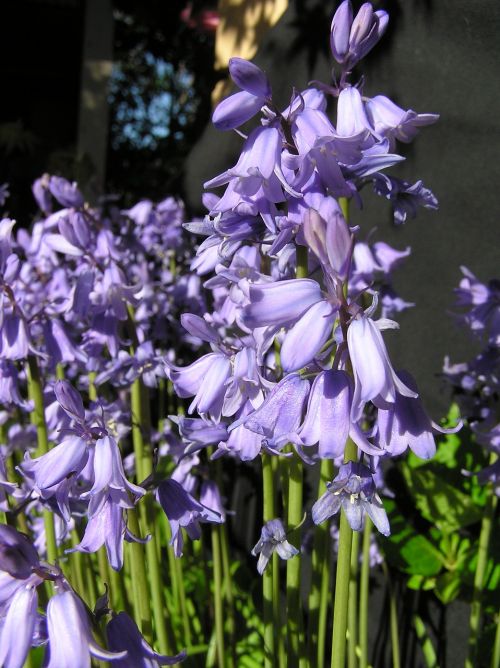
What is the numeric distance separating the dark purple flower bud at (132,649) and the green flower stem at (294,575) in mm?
307

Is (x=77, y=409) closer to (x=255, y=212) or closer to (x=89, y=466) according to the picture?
(x=89, y=466)

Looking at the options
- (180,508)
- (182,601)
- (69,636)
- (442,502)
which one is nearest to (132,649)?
(69,636)

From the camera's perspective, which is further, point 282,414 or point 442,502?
point 442,502

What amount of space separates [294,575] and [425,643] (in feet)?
3.80

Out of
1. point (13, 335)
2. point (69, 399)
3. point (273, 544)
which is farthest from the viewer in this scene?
point (13, 335)

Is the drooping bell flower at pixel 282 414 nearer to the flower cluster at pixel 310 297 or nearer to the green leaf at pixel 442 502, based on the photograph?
the flower cluster at pixel 310 297

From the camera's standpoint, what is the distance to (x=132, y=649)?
2.68 ft

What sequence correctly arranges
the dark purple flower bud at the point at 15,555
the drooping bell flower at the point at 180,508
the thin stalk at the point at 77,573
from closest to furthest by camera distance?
the dark purple flower bud at the point at 15,555 < the drooping bell flower at the point at 180,508 < the thin stalk at the point at 77,573

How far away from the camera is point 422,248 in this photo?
2512 millimetres

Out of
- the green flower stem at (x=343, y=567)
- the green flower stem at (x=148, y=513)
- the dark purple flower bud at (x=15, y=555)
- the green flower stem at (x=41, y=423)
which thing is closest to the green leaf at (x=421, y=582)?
the green flower stem at (x=148, y=513)

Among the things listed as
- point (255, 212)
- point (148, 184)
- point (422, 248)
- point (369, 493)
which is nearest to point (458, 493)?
point (422, 248)

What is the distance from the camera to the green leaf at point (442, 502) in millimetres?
2021

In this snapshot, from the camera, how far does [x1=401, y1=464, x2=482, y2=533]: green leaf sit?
202cm

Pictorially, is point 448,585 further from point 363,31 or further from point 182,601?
point 363,31
